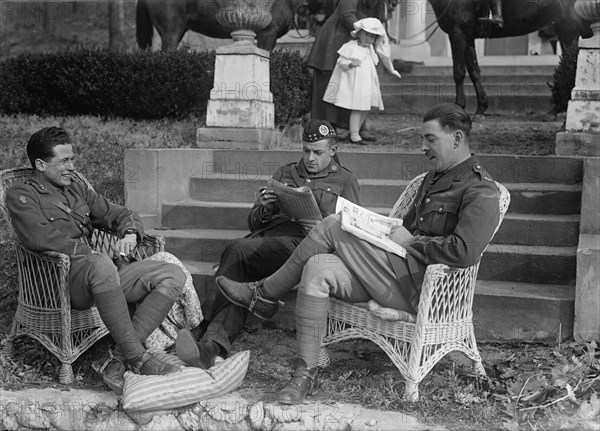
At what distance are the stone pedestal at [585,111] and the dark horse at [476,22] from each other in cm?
319

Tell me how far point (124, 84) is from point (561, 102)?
5.24 meters

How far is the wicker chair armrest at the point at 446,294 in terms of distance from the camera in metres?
3.89

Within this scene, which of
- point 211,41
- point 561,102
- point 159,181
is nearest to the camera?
point 159,181

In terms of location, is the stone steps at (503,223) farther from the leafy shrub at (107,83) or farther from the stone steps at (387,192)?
the leafy shrub at (107,83)

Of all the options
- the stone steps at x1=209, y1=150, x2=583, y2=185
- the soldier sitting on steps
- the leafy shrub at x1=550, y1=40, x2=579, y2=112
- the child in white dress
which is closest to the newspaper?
the soldier sitting on steps

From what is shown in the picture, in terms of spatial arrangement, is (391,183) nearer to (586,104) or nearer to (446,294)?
(586,104)

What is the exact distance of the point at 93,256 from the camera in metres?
4.21

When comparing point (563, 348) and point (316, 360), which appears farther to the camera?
point (563, 348)

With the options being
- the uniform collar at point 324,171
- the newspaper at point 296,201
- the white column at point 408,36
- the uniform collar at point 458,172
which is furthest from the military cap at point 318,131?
the white column at point 408,36

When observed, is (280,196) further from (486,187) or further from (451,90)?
(451,90)

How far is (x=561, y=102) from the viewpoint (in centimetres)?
937

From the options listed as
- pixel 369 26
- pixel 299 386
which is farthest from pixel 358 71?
pixel 299 386

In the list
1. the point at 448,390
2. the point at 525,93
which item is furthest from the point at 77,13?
the point at 448,390

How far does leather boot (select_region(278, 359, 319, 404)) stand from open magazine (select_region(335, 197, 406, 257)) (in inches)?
28.1
